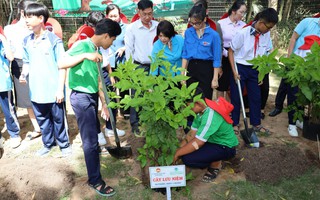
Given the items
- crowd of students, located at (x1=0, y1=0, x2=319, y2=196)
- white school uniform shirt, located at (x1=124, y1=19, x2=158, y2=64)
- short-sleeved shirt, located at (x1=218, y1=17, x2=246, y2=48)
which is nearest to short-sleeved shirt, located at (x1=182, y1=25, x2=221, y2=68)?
crowd of students, located at (x1=0, y1=0, x2=319, y2=196)

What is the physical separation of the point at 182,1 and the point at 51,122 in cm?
646

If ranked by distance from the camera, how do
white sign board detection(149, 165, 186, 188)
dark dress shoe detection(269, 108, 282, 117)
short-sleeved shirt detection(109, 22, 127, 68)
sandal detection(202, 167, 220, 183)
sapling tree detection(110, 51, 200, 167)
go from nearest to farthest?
sapling tree detection(110, 51, 200, 167) → white sign board detection(149, 165, 186, 188) → sandal detection(202, 167, 220, 183) → short-sleeved shirt detection(109, 22, 127, 68) → dark dress shoe detection(269, 108, 282, 117)

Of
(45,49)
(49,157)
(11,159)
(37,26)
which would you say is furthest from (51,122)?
(37,26)

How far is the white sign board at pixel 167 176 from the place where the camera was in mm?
2471

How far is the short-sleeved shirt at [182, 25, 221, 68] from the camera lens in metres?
3.54

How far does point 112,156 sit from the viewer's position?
3.64 meters

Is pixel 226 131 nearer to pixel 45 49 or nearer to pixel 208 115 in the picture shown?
pixel 208 115

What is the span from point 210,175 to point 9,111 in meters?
2.71

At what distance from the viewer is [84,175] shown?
3291 millimetres

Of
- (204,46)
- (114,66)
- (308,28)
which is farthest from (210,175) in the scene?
(308,28)

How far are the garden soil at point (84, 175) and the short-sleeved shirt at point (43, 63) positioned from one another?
78 centimetres

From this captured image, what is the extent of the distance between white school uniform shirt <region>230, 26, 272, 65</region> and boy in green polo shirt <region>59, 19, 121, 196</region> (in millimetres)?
1674

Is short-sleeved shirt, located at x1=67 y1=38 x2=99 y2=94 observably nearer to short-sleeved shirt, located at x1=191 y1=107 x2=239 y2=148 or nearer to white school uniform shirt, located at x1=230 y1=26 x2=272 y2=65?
short-sleeved shirt, located at x1=191 y1=107 x2=239 y2=148

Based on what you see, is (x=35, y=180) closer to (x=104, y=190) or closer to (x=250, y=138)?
(x=104, y=190)
